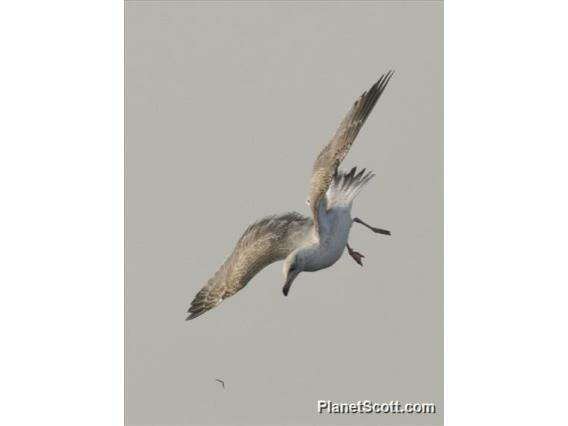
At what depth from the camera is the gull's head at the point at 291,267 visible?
1041cm

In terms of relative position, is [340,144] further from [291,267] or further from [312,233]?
[291,267]

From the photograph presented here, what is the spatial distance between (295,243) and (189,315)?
1632mm

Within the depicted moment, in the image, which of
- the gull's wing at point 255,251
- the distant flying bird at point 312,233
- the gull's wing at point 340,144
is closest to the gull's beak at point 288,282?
the distant flying bird at point 312,233

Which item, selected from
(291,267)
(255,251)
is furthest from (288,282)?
(255,251)

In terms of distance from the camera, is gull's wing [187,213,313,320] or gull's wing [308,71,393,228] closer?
gull's wing [308,71,393,228]

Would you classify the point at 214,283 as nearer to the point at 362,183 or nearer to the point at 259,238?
the point at 259,238

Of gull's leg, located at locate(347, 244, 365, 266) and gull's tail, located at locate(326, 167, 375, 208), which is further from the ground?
gull's tail, located at locate(326, 167, 375, 208)

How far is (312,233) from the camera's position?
34.7 ft

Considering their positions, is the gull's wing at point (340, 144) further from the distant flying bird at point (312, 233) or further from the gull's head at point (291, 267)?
the gull's head at point (291, 267)

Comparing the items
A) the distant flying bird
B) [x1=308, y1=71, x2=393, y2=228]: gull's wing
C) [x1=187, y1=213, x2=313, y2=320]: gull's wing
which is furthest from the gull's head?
[x1=308, y1=71, x2=393, y2=228]: gull's wing

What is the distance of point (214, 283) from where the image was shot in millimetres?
10727

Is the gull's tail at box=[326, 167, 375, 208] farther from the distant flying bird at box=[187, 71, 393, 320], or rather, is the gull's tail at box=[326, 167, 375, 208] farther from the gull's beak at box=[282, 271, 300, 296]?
the gull's beak at box=[282, 271, 300, 296]

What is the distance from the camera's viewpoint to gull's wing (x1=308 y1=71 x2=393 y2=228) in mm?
10227
